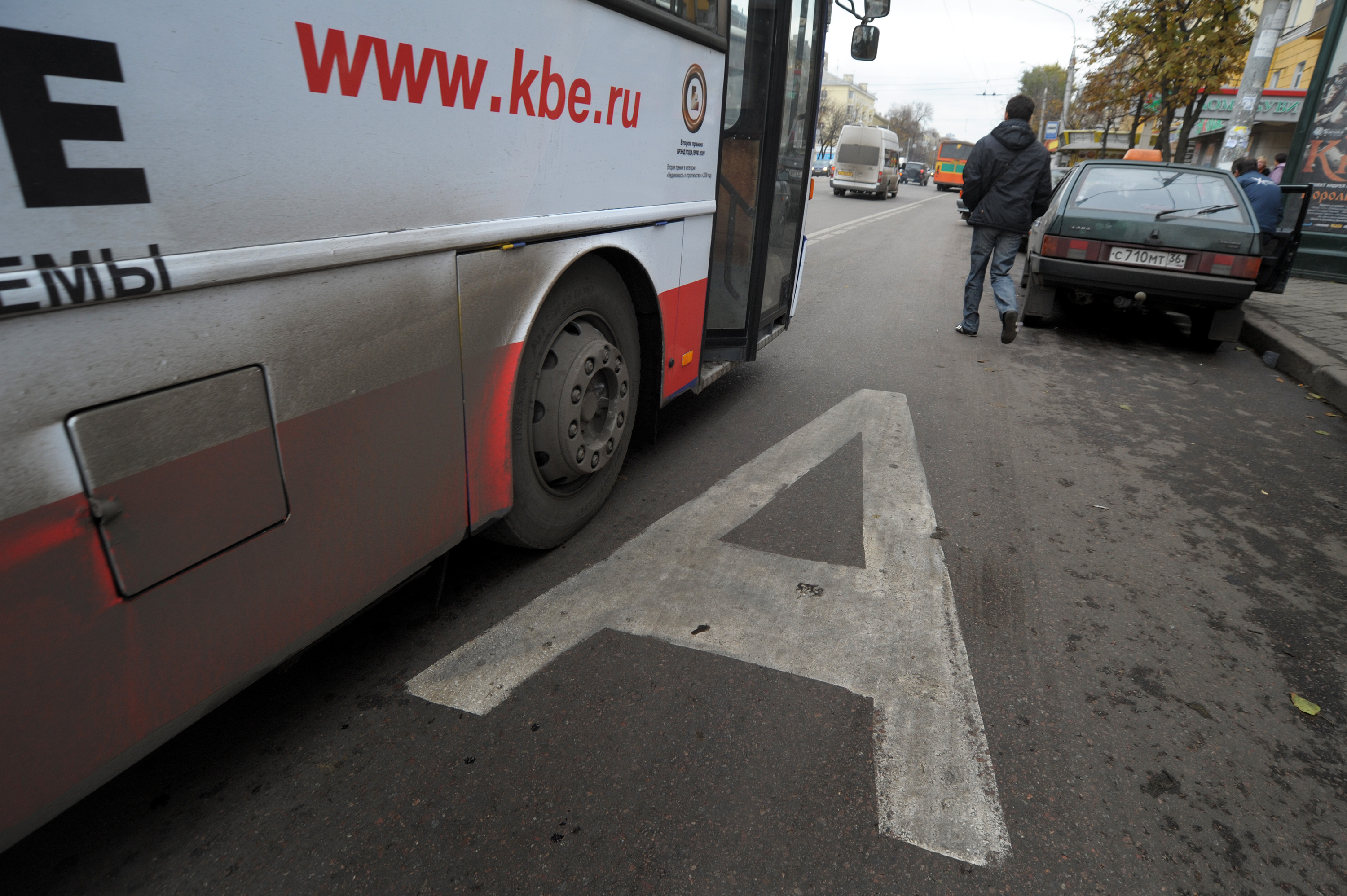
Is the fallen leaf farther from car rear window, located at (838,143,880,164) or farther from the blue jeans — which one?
car rear window, located at (838,143,880,164)

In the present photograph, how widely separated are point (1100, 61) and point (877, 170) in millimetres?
14795

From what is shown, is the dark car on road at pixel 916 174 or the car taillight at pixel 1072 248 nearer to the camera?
the car taillight at pixel 1072 248

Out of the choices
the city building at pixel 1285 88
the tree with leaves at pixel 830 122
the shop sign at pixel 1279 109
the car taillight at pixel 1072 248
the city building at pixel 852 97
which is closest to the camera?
the car taillight at pixel 1072 248

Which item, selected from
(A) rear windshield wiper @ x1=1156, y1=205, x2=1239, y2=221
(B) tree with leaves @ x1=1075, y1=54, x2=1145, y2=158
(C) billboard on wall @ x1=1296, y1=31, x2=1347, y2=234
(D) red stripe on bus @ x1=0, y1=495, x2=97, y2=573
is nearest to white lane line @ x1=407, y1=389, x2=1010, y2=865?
(D) red stripe on bus @ x1=0, y1=495, x2=97, y2=573

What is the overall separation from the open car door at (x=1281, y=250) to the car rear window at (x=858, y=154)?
1120 inches

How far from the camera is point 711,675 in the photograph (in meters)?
2.49

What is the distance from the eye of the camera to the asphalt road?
1843mm

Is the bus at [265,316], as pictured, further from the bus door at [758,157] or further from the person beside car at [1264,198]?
the person beside car at [1264,198]

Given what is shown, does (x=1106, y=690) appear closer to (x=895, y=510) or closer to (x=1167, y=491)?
(x=895, y=510)

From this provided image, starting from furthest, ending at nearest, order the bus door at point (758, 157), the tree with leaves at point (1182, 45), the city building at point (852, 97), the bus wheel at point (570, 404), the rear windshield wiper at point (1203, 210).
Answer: the city building at point (852, 97) < the tree with leaves at point (1182, 45) < the rear windshield wiper at point (1203, 210) < the bus door at point (758, 157) < the bus wheel at point (570, 404)

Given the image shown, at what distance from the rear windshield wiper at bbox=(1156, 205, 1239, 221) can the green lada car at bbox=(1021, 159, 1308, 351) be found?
10mm

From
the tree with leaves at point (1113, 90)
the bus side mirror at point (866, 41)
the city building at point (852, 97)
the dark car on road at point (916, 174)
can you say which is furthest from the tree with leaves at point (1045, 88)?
the bus side mirror at point (866, 41)

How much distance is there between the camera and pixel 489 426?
2.54 metres

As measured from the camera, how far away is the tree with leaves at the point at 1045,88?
75.4 m
